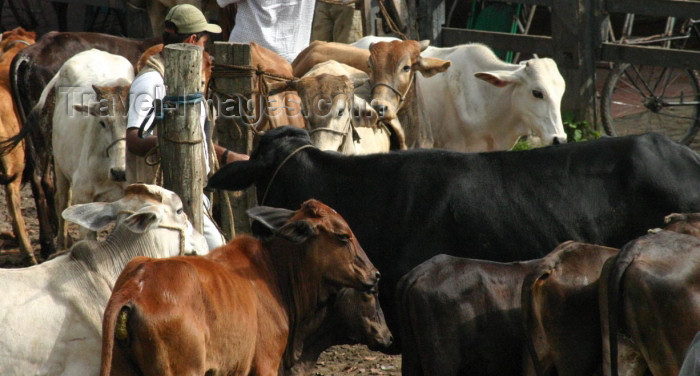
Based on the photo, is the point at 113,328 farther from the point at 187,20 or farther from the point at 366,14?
the point at 366,14

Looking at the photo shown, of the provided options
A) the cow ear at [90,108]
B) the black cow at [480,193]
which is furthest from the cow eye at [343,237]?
the cow ear at [90,108]

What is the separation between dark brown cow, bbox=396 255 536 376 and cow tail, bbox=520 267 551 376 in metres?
0.16

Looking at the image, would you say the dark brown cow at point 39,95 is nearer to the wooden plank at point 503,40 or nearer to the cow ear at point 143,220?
the cow ear at point 143,220

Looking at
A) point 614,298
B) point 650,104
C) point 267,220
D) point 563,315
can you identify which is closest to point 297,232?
point 267,220

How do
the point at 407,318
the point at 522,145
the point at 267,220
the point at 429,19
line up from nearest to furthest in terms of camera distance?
1. the point at 267,220
2. the point at 407,318
3. the point at 522,145
4. the point at 429,19

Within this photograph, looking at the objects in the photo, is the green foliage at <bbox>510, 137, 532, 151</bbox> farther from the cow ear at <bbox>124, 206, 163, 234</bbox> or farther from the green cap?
the cow ear at <bbox>124, 206, 163, 234</bbox>

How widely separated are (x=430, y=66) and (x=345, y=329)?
3639 mm

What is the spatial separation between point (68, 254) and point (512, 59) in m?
9.65

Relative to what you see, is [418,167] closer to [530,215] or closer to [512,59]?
[530,215]

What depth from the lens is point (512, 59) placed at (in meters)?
13.3

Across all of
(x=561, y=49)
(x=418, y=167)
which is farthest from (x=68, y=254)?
(x=561, y=49)

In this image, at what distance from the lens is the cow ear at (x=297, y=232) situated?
4.45 meters

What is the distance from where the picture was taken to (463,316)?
4.79 m

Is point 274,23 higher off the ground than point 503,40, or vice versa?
point 274,23
